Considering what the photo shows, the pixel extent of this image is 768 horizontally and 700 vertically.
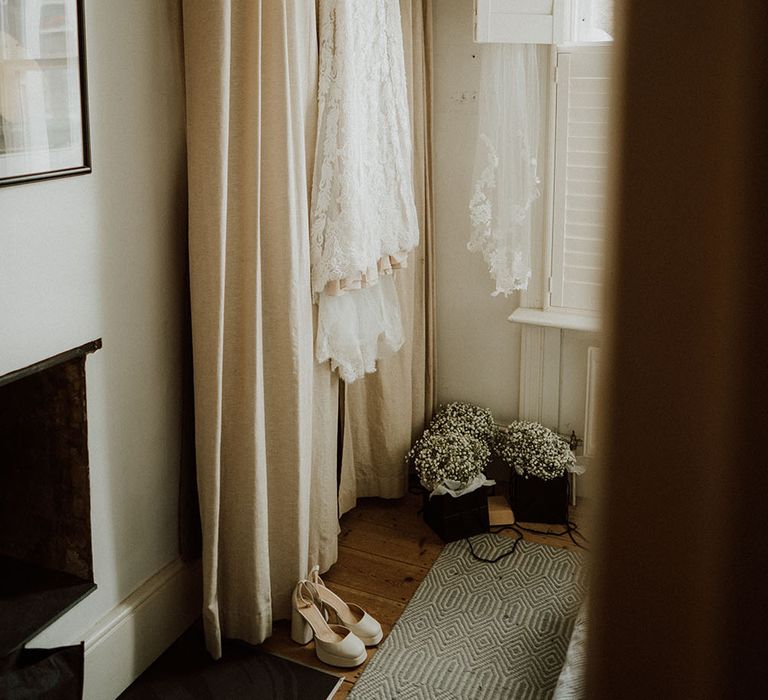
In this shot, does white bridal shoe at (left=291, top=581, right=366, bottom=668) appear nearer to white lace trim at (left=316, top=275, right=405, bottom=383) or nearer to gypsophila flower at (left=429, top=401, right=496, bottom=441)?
white lace trim at (left=316, top=275, right=405, bottom=383)

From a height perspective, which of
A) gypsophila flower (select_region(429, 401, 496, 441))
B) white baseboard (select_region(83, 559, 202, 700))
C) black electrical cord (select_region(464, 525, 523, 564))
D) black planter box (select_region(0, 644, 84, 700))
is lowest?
black electrical cord (select_region(464, 525, 523, 564))

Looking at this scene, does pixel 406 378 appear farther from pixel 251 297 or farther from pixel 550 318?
pixel 251 297

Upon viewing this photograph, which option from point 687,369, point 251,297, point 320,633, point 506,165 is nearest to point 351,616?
point 320,633

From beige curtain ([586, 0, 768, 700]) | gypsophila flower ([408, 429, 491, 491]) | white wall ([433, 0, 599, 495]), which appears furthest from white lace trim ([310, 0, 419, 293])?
beige curtain ([586, 0, 768, 700])

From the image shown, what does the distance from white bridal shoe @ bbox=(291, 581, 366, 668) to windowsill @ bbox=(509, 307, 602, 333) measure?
1226 millimetres

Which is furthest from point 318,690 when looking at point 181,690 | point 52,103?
point 52,103

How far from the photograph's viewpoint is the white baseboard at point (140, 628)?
6.55ft

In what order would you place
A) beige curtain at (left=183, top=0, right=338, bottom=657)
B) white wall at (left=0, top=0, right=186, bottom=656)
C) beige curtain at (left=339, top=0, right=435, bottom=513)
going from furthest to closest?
beige curtain at (left=339, top=0, right=435, bottom=513) < beige curtain at (left=183, top=0, right=338, bottom=657) < white wall at (left=0, top=0, right=186, bottom=656)

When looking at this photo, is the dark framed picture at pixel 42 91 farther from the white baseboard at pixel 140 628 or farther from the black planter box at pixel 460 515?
the black planter box at pixel 460 515

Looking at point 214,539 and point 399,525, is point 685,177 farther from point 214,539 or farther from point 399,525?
point 399,525

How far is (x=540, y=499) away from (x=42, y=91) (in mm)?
2072

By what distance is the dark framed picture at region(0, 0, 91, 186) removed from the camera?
4.99 ft

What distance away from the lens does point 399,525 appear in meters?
2.97

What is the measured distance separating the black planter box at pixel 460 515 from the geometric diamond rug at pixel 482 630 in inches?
1.7
